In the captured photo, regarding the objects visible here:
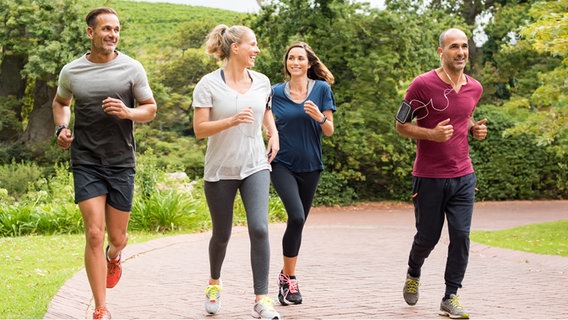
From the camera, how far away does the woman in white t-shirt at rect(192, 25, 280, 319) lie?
611 centimetres

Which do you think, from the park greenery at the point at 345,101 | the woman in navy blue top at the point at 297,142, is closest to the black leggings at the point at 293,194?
the woman in navy blue top at the point at 297,142

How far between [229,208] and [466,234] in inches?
69.6

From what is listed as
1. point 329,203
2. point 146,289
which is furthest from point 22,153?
point 146,289

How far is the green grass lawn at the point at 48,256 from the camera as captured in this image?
22.1ft

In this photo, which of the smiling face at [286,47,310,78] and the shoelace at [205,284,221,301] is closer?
the shoelace at [205,284,221,301]

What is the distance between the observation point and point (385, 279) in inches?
346

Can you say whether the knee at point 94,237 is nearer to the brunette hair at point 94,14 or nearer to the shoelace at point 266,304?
the shoelace at point 266,304

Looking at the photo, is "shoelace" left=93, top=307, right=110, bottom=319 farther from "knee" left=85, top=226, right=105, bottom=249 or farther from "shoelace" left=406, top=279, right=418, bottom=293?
"shoelace" left=406, top=279, right=418, bottom=293

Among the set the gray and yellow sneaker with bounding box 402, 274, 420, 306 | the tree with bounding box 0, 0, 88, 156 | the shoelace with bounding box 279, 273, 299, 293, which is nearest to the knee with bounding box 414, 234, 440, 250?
the gray and yellow sneaker with bounding box 402, 274, 420, 306

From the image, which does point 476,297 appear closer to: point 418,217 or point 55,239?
point 418,217

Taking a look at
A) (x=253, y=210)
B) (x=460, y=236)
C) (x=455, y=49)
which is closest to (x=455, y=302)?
(x=460, y=236)

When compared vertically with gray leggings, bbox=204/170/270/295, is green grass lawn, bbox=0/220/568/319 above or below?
below

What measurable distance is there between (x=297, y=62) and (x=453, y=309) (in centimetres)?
232

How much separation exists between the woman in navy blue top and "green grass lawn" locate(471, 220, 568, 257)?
574 centimetres
